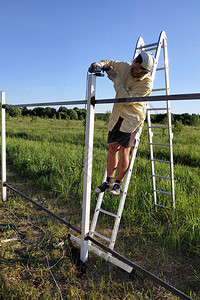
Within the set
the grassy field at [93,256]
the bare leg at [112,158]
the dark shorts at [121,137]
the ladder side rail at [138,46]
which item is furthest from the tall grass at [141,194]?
the ladder side rail at [138,46]

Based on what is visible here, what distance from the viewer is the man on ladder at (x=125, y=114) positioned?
245cm

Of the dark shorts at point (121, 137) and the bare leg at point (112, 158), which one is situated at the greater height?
the dark shorts at point (121, 137)

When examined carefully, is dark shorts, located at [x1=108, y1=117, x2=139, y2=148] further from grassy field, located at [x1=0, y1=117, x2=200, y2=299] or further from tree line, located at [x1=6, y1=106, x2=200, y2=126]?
tree line, located at [x1=6, y1=106, x2=200, y2=126]

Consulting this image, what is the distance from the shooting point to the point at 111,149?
2.64 metres

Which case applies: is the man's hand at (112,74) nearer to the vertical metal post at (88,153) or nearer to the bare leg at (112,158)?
the vertical metal post at (88,153)

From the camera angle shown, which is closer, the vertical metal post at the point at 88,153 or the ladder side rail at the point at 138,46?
the vertical metal post at the point at 88,153

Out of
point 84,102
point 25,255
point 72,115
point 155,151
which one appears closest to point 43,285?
point 25,255

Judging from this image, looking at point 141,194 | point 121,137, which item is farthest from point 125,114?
point 141,194

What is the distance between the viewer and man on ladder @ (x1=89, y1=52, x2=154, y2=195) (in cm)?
245

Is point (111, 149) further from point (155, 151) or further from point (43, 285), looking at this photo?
point (155, 151)

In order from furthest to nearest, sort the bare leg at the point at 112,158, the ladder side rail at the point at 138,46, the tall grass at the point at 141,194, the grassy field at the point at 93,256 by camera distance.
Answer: the ladder side rail at the point at 138,46 < the tall grass at the point at 141,194 < the bare leg at the point at 112,158 < the grassy field at the point at 93,256

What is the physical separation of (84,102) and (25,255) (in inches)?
69.7

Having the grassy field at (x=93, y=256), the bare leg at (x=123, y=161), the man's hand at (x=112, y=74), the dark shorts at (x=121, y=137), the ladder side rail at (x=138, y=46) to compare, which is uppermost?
the ladder side rail at (x=138, y=46)

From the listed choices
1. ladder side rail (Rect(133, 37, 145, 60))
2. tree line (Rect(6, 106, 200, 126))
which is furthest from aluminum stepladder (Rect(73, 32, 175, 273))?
tree line (Rect(6, 106, 200, 126))
